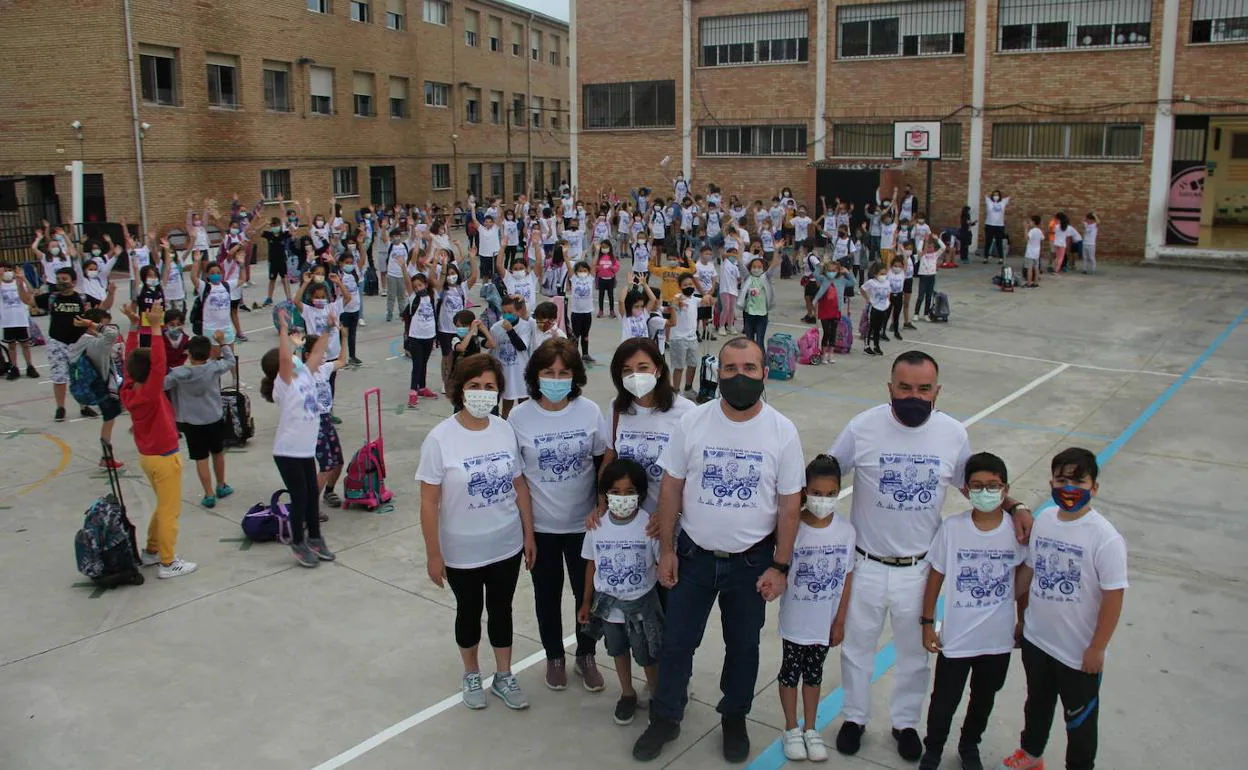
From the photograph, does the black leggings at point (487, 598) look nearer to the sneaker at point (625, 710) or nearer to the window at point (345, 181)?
the sneaker at point (625, 710)

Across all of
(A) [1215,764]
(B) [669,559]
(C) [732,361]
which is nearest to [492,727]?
(B) [669,559]

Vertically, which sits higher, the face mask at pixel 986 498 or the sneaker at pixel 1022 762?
the face mask at pixel 986 498

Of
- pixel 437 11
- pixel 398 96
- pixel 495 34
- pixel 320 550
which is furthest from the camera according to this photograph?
pixel 495 34

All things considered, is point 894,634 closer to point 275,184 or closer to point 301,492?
point 301,492

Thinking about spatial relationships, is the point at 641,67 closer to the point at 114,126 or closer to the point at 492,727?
the point at 114,126

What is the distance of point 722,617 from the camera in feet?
17.5

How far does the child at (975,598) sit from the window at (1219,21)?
1149 inches

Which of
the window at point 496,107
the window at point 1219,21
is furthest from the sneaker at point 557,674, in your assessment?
the window at point 496,107

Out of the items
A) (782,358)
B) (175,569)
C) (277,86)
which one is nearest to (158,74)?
(277,86)

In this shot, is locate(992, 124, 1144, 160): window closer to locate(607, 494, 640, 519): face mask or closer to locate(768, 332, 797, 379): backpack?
locate(768, 332, 797, 379): backpack

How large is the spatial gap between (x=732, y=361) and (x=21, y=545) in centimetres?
700

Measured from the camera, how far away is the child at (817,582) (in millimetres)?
5152

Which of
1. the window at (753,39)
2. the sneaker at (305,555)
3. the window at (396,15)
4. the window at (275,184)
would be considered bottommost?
the sneaker at (305,555)

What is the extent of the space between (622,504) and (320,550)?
3920 millimetres
